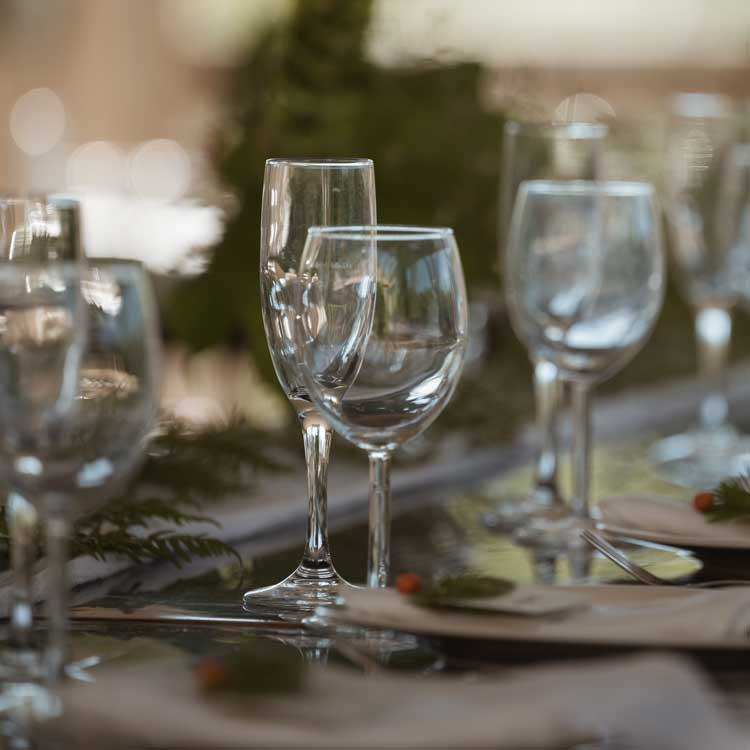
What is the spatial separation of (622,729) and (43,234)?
32 centimetres

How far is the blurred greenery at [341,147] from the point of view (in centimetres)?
130

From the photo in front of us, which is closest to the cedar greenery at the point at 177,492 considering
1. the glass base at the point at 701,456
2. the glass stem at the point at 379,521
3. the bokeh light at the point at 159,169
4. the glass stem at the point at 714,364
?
the glass stem at the point at 379,521

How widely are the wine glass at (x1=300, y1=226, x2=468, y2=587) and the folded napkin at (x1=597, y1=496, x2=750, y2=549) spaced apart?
0.54 feet

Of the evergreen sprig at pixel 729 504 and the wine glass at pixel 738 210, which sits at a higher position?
the wine glass at pixel 738 210

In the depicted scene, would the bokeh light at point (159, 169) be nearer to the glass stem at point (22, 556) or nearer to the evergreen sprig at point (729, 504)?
the evergreen sprig at point (729, 504)

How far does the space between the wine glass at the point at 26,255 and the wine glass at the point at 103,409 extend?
17 millimetres

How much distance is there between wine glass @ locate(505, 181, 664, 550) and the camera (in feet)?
2.95

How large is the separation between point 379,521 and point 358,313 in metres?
0.11

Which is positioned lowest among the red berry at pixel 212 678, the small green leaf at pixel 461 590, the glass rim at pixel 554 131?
the small green leaf at pixel 461 590

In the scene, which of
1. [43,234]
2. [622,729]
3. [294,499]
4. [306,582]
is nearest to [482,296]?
[294,499]

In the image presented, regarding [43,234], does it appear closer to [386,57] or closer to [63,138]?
A: [386,57]

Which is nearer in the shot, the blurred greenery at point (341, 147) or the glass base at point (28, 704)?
the glass base at point (28, 704)

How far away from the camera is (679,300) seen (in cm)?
169

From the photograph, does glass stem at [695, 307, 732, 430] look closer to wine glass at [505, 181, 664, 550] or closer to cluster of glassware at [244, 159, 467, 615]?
wine glass at [505, 181, 664, 550]
